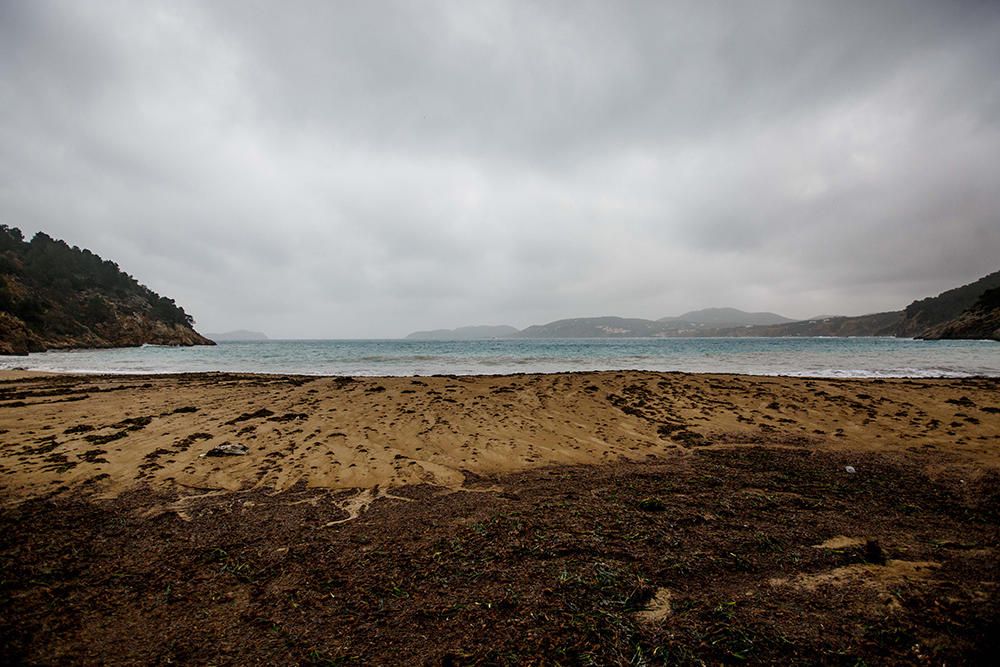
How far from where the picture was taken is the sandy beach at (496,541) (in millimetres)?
2488

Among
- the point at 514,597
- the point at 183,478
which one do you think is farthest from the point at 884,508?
the point at 183,478

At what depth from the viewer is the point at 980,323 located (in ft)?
199

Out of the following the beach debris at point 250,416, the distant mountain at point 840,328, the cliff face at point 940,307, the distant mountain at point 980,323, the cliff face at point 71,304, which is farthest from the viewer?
the distant mountain at point 840,328

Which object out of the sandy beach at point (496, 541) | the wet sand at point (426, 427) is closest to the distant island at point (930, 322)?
the wet sand at point (426, 427)

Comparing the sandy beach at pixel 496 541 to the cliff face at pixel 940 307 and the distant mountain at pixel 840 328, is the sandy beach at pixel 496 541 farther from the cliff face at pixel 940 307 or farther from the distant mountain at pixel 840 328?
the distant mountain at pixel 840 328

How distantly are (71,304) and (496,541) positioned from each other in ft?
290

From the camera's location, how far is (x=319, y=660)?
2.37m

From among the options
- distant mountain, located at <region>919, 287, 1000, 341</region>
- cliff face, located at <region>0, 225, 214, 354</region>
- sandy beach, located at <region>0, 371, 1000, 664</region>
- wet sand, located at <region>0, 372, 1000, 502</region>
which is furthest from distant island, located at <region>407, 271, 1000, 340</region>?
cliff face, located at <region>0, 225, 214, 354</region>

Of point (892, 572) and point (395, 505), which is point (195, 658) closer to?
point (395, 505)

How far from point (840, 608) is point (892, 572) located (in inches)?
37.2

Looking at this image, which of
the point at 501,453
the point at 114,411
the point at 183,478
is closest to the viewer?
the point at 183,478

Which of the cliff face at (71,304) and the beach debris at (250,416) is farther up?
the cliff face at (71,304)

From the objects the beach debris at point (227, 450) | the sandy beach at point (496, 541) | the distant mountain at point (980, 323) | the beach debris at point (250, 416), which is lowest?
the sandy beach at point (496, 541)

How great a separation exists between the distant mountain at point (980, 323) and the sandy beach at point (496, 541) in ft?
267
